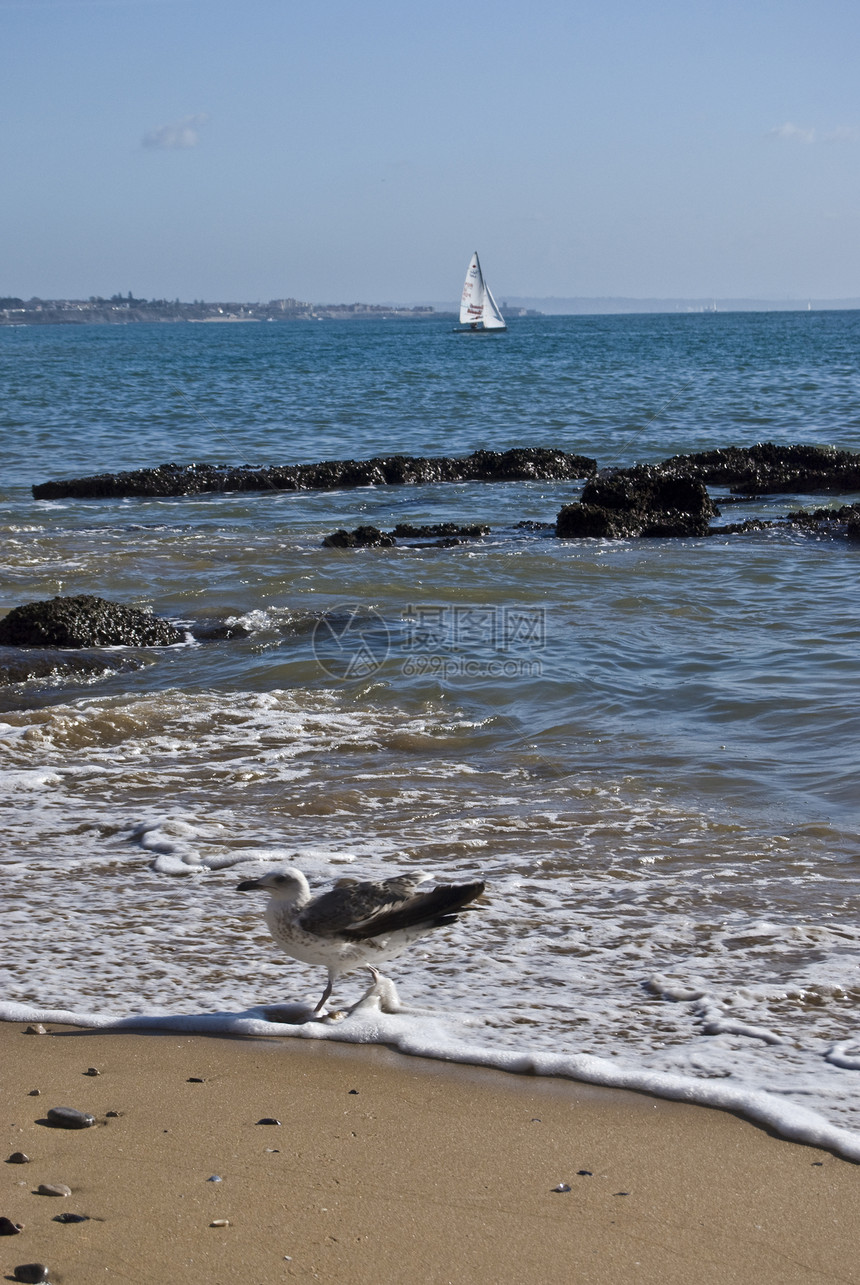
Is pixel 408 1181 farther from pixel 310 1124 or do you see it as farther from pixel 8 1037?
pixel 8 1037

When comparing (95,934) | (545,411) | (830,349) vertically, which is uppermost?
(830,349)

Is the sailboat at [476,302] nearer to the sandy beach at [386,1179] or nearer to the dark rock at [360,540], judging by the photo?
the dark rock at [360,540]

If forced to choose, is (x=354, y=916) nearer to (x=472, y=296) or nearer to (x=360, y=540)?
(x=360, y=540)

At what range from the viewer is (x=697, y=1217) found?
9.09ft

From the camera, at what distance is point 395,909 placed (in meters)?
3.66

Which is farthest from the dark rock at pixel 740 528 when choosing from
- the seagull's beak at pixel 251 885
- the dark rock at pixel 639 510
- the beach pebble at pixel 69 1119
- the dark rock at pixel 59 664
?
the beach pebble at pixel 69 1119

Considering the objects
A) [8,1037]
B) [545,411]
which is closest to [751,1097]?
[8,1037]

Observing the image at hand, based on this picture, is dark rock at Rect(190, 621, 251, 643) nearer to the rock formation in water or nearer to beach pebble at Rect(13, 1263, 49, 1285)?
the rock formation in water

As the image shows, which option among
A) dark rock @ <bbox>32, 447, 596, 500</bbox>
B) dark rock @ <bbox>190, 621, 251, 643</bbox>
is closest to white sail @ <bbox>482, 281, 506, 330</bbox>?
dark rock @ <bbox>32, 447, 596, 500</bbox>

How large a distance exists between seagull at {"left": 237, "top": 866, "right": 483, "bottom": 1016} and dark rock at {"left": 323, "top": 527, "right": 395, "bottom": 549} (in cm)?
1018

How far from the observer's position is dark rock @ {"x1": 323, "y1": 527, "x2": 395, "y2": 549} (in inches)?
543

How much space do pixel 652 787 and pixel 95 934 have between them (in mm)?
3036

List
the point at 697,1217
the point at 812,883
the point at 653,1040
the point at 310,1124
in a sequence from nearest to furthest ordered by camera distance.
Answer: the point at 697,1217
the point at 310,1124
the point at 653,1040
the point at 812,883

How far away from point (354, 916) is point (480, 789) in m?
2.63
